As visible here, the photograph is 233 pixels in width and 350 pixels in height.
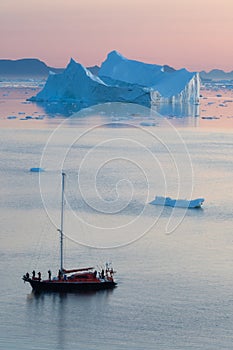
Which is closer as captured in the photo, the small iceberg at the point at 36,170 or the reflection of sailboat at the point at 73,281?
the reflection of sailboat at the point at 73,281

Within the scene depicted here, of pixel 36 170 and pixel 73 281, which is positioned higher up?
pixel 36 170

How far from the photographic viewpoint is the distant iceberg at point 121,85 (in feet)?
135

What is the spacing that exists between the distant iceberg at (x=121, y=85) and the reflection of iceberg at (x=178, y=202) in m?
22.0

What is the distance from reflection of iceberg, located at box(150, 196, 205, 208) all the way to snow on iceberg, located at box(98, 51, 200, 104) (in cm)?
2480

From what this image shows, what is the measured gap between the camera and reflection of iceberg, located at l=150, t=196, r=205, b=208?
18250 millimetres

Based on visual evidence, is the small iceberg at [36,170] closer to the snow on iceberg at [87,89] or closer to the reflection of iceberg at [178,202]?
the reflection of iceberg at [178,202]

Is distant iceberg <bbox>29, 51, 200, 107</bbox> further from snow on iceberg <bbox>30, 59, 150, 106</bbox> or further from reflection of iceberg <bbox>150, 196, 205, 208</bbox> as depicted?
reflection of iceberg <bbox>150, 196, 205, 208</bbox>

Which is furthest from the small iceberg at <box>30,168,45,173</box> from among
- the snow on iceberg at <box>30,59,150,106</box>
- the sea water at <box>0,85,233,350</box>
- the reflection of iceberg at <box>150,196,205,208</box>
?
the snow on iceberg at <box>30,59,150,106</box>

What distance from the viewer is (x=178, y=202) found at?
18406 mm

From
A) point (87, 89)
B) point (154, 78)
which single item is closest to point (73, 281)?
point (87, 89)

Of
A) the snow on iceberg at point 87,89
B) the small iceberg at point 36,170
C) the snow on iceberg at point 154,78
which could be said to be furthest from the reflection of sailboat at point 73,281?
the snow on iceberg at point 154,78

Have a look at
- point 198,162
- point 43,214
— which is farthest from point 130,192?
point 198,162

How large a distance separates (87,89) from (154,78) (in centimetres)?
506

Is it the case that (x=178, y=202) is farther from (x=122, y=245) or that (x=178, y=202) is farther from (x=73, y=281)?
(x=73, y=281)
